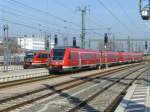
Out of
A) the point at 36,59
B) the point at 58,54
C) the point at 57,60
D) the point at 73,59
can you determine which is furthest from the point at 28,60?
the point at 57,60

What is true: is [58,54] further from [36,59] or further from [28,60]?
[28,60]

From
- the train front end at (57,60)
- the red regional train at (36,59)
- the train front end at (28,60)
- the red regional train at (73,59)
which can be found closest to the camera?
the train front end at (57,60)

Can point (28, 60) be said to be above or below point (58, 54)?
below

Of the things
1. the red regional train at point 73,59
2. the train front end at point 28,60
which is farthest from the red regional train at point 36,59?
the red regional train at point 73,59

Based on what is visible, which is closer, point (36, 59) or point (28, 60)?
point (36, 59)

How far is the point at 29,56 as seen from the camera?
237ft

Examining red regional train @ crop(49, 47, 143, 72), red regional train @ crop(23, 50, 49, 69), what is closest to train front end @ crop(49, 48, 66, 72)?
red regional train @ crop(49, 47, 143, 72)

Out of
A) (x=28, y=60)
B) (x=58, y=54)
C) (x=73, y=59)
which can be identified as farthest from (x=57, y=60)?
(x=28, y=60)

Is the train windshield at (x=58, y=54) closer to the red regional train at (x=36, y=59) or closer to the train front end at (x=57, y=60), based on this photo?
the train front end at (x=57, y=60)

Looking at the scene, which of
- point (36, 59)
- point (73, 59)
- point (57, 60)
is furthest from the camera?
point (36, 59)

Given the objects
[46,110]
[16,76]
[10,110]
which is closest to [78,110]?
[46,110]

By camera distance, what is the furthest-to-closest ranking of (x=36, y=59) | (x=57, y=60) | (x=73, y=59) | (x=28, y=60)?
1. (x=28, y=60)
2. (x=36, y=59)
3. (x=73, y=59)
4. (x=57, y=60)

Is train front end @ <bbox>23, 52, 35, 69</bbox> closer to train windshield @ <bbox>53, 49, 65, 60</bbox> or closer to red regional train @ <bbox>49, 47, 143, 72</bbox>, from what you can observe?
red regional train @ <bbox>49, 47, 143, 72</bbox>

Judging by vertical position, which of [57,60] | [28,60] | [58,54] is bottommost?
[28,60]
